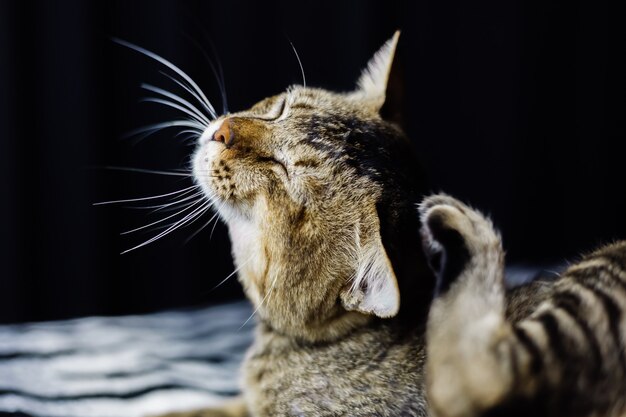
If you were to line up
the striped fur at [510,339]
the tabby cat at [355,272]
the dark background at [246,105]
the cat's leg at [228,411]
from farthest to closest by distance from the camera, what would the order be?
the dark background at [246,105] < the cat's leg at [228,411] < the tabby cat at [355,272] < the striped fur at [510,339]

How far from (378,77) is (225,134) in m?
0.39

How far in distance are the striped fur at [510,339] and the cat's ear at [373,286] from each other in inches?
2.7

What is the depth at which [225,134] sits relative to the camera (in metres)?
1.31

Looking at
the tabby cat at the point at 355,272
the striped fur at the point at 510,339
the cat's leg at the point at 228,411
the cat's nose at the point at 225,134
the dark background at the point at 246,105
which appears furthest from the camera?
the dark background at the point at 246,105

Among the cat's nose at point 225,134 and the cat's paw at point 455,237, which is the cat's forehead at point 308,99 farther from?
the cat's paw at point 455,237

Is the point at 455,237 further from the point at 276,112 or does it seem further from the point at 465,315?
the point at 276,112

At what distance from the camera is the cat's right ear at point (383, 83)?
1465mm

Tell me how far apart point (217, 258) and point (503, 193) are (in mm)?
1192

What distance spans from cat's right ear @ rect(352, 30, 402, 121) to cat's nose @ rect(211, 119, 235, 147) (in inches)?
11.9

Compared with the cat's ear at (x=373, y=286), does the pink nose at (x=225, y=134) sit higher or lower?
higher

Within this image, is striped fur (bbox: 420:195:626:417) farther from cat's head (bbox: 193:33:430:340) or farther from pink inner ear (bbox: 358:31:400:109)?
pink inner ear (bbox: 358:31:400:109)

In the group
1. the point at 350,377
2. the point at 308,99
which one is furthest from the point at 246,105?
the point at 350,377

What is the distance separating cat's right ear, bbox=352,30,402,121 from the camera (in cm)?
146

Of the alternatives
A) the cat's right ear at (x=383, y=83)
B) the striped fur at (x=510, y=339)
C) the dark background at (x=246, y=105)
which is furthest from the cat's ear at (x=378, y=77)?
the dark background at (x=246, y=105)
